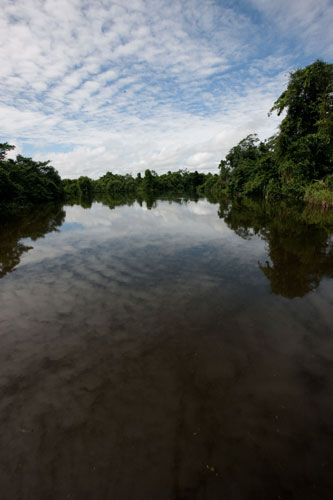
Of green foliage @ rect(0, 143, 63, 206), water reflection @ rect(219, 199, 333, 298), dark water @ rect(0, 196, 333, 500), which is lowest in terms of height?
dark water @ rect(0, 196, 333, 500)

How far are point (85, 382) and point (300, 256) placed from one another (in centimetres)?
906

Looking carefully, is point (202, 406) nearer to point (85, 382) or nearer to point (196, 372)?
point (196, 372)

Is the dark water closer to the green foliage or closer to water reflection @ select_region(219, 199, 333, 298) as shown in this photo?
water reflection @ select_region(219, 199, 333, 298)

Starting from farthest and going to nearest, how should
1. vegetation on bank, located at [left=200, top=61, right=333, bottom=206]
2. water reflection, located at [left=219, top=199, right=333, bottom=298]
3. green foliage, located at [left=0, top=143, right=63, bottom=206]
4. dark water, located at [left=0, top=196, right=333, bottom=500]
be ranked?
green foliage, located at [left=0, top=143, right=63, bottom=206]
vegetation on bank, located at [left=200, top=61, right=333, bottom=206]
water reflection, located at [left=219, top=199, right=333, bottom=298]
dark water, located at [left=0, top=196, right=333, bottom=500]

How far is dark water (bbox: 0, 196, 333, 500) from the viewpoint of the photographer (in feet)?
8.07

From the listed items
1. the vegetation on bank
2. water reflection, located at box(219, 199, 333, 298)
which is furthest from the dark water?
the vegetation on bank

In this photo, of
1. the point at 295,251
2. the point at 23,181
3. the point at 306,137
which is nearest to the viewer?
the point at 295,251

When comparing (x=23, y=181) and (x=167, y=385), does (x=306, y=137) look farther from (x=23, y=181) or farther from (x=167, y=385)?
(x=23, y=181)

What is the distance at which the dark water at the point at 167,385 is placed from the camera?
246 centimetres

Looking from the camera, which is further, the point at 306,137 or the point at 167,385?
the point at 306,137

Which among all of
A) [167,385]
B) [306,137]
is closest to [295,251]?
[167,385]

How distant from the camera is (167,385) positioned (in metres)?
3.53

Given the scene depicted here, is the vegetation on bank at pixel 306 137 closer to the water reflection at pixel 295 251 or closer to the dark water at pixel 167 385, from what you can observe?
the water reflection at pixel 295 251

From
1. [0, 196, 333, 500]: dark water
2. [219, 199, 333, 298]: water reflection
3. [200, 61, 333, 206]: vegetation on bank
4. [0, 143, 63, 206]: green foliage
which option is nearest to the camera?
[0, 196, 333, 500]: dark water
